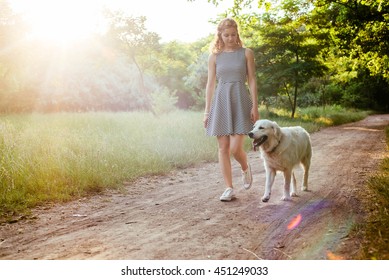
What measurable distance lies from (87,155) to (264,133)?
3.70 metres

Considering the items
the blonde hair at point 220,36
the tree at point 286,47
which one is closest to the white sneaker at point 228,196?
the blonde hair at point 220,36

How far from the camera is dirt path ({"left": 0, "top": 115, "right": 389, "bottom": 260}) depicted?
3162 mm

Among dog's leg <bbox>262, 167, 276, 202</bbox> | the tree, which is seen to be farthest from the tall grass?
the tree

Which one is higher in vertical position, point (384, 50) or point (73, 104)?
point (384, 50)

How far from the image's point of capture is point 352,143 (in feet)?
34.4

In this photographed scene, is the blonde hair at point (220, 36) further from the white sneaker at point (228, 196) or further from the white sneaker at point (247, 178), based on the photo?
the white sneaker at point (228, 196)

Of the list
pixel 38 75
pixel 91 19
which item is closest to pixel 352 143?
pixel 91 19

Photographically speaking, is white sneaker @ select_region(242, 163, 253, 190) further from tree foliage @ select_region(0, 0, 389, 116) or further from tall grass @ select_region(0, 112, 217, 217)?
tree foliage @ select_region(0, 0, 389, 116)

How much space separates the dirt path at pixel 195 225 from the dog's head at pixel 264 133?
2.59 ft

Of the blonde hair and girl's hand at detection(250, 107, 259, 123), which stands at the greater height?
the blonde hair

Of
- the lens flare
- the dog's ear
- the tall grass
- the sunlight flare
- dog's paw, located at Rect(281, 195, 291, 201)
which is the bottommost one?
dog's paw, located at Rect(281, 195, 291, 201)

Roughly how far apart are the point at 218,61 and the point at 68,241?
280 cm
